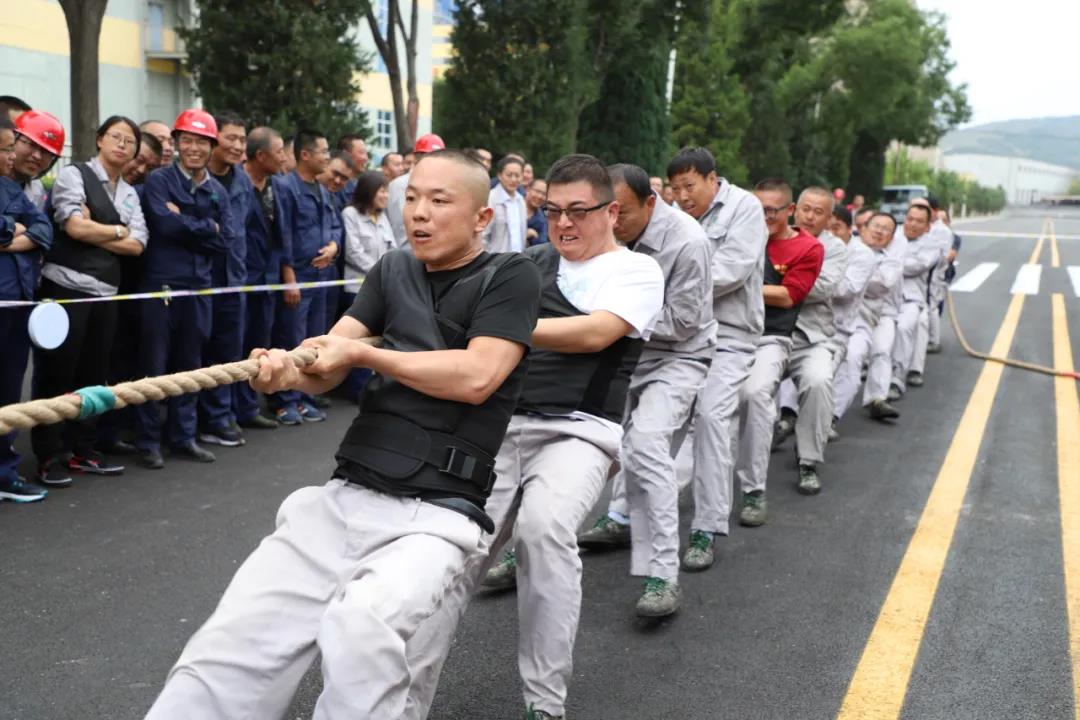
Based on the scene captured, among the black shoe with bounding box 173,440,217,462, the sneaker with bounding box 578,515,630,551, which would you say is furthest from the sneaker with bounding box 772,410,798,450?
the black shoe with bounding box 173,440,217,462

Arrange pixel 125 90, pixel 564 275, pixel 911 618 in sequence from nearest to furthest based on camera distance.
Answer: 1. pixel 564 275
2. pixel 911 618
3. pixel 125 90

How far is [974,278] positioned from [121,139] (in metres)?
21.2

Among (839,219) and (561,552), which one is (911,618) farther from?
Answer: (839,219)

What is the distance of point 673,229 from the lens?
16.2 ft

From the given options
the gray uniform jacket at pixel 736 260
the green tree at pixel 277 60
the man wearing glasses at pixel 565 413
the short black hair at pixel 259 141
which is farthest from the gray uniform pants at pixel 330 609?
the green tree at pixel 277 60

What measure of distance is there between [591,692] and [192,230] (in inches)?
163

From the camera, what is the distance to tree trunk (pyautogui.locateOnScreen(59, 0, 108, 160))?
12.0 meters

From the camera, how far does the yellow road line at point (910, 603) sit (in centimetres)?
379

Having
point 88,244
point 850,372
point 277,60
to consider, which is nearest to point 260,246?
point 88,244

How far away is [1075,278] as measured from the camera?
930 inches

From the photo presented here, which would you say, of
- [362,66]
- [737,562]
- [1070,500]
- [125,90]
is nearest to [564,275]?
[737,562]

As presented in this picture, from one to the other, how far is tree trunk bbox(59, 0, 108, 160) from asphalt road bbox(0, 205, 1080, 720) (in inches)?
258

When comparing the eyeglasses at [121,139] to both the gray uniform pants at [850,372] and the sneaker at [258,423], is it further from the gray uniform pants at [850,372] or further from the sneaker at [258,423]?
the gray uniform pants at [850,372]

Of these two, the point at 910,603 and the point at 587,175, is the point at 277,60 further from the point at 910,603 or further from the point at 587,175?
the point at 910,603
